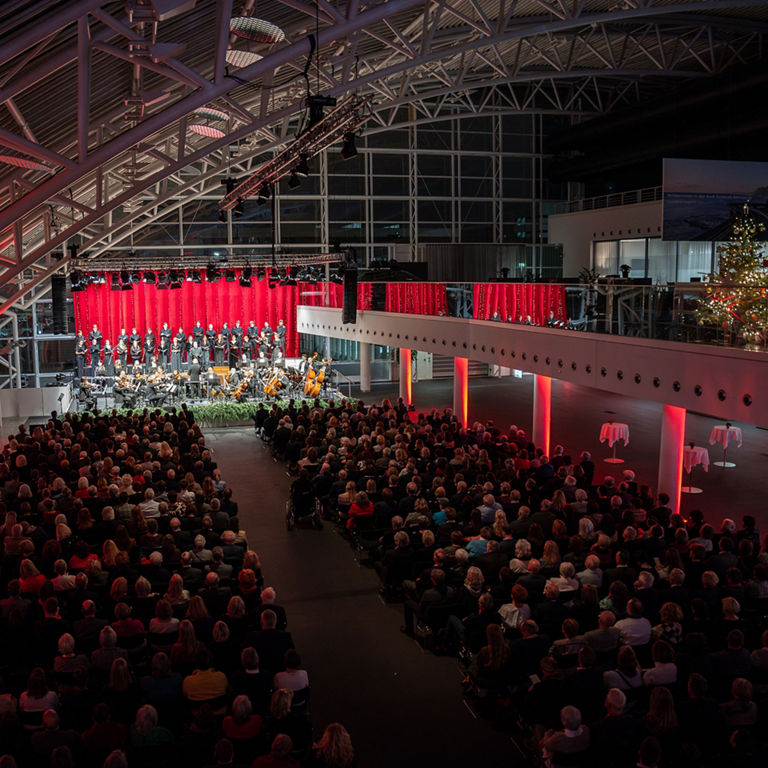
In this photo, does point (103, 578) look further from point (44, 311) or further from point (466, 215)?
point (466, 215)

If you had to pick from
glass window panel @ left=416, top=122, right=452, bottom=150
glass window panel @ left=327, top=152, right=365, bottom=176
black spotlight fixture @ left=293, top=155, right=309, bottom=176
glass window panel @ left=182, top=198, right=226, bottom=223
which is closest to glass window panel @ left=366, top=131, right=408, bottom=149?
glass window panel @ left=416, top=122, right=452, bottom=150

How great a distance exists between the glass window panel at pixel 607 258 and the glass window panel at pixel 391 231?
7462 millimetres

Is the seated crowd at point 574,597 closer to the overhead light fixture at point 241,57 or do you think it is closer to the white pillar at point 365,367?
the overhead light fixture at point 241,57

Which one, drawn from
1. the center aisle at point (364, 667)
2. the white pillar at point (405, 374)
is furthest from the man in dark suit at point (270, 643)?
the white pillar at point (405, 374)

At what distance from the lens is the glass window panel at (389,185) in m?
31.8

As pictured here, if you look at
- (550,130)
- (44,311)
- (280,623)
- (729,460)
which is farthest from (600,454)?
(44,311)

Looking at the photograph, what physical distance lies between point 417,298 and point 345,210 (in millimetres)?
11034

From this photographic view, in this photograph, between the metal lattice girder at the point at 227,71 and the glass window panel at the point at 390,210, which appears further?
the glass window panel at the point at 390,210

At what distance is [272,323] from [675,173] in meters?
16.8

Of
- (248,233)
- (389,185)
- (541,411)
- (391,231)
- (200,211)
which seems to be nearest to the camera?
(541,411)

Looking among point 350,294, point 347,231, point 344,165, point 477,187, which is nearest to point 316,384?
point 350,294

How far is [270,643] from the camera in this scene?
7.05 metres

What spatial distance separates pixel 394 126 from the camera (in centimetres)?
2730

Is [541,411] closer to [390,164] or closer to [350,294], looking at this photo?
[350,294]
